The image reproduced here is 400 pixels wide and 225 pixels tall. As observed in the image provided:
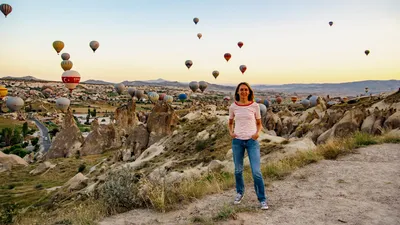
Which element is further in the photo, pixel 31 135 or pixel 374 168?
pixel 31 135

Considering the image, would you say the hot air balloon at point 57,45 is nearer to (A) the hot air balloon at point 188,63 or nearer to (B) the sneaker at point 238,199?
(A) the hot air balloon at point 188,63

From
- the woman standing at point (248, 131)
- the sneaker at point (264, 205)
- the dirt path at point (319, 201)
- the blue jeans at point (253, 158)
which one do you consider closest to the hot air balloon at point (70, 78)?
the dirt path at point (319, 201)

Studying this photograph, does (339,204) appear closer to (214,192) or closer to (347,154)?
(214,192)

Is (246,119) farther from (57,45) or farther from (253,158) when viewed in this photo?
(57,45)

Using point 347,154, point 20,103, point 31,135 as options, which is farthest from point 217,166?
point 31,135

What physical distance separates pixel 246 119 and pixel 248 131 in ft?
0.64

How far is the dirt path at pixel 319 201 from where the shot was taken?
5.02 m

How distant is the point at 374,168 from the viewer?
24.9 feet

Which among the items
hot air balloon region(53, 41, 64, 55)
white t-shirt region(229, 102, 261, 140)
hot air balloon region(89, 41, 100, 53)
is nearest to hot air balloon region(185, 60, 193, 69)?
hot air balloon region(89, 41, 100, 53)

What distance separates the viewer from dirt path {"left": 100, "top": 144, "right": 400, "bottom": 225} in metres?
5.02

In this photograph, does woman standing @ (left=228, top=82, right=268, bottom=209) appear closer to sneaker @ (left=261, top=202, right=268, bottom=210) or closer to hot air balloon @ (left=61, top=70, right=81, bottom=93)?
sneaker @ (left=261, top=202, right=268, bottom=210)

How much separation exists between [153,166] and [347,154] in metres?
9.03

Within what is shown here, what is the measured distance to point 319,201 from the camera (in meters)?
5.71

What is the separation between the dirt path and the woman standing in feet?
1.43
